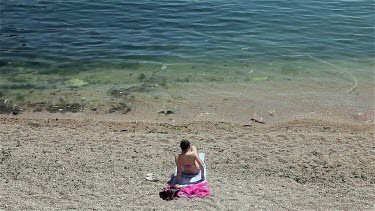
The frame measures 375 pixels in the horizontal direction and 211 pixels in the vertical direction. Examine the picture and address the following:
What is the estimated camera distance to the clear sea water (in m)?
17.5

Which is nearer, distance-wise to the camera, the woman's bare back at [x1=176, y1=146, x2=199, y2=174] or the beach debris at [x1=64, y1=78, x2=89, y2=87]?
the woman's bare back at [x1=176, y1=146, x2=199, y2=174]

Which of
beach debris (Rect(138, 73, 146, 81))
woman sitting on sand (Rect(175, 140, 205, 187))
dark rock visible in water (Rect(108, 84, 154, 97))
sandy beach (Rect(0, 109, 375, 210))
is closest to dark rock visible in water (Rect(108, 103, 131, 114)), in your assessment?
sandy beach (Rect(0, 109, 375, 210))

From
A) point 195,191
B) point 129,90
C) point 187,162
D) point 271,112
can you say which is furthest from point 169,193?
point 129,90

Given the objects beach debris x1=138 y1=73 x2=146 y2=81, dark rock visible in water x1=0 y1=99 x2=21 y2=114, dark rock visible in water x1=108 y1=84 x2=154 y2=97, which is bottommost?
dark rock visible in water x1=0 y1=99 x2=21 y2=114

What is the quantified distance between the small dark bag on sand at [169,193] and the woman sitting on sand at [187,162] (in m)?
0.42

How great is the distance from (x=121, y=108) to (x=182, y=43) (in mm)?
6534

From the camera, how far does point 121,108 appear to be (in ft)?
49.3

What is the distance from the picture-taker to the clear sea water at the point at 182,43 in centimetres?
1748

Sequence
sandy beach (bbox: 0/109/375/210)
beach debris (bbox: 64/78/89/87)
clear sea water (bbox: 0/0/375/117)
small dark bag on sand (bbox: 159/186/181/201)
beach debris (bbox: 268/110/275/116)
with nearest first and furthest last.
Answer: sandy beach (bbox: 0/109/375/210) < small dark bag on sand (bbox: 159/186/181/201) < beach debris (bbox: 268/110/275/116) < beach debris (bbox: 64/78/89/87) < clear sea water (bbox: 0/0/375/117)

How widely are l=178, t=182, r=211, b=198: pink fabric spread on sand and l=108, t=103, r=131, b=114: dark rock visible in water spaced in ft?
16.6

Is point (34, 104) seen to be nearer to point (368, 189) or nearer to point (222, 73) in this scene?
point (222, 73)

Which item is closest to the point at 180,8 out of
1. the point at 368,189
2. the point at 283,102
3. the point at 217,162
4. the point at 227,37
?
the point at 227,37

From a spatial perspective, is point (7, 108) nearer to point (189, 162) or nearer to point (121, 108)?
point (121, 108)

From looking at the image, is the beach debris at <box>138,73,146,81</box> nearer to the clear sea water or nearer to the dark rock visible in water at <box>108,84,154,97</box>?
the clear sea water
